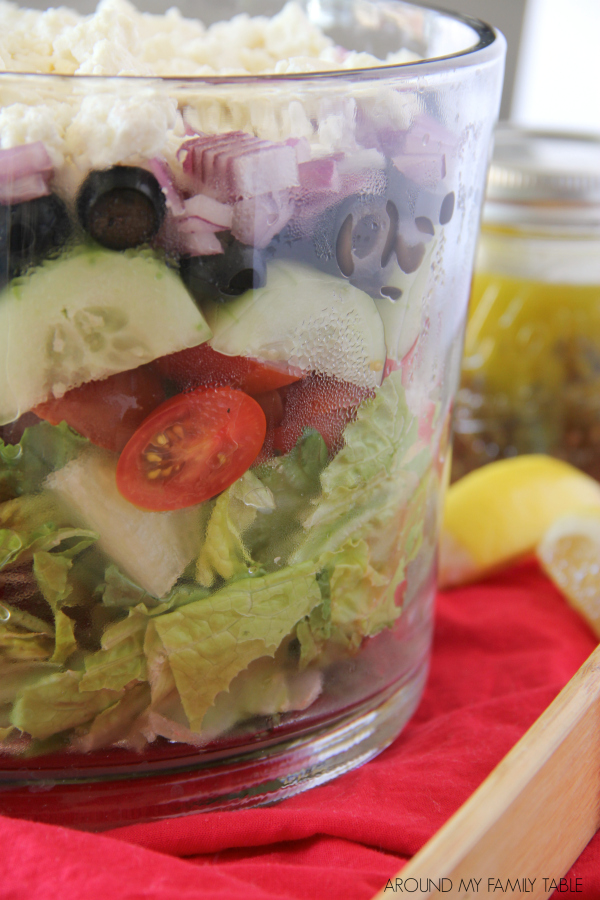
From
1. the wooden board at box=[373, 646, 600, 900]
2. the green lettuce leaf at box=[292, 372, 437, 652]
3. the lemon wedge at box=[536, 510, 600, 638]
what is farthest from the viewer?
the lemon wedge at box=[536, 510, 600, 638]

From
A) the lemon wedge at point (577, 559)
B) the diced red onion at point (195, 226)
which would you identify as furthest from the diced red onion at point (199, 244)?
the lemon wedge at point (577, 559)

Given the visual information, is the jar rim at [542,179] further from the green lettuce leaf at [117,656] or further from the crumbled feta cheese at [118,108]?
the green lettuce leaf at [117,656]

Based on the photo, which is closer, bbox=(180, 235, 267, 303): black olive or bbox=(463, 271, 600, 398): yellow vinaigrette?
bbox=(180, 235, 267, 303): black olive

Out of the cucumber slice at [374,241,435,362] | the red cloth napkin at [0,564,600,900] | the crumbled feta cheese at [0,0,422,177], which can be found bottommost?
the red cloth napkin at [0,564,600,900]

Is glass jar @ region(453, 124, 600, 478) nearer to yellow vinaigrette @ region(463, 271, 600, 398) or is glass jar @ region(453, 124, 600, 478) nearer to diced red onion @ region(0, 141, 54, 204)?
yellow vinaigrette @ region(463, 271, 600, 398)

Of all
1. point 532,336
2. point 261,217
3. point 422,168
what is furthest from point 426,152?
point 532,336

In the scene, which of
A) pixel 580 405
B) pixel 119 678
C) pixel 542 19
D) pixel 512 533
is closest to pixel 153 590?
pixel 119 678

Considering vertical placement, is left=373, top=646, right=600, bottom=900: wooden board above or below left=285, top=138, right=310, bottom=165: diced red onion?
below

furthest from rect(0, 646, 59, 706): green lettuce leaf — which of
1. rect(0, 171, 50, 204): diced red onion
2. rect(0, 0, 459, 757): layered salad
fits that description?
rect(0, 171, 50, 204): diced red onion

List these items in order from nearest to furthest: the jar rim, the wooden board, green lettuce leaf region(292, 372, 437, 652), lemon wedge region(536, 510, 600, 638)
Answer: the wooden board, green lettuce leaf region(292, 372, 437, 652), lemon wedge region(536, 510, 600, 638), the jar rim
